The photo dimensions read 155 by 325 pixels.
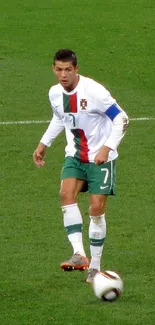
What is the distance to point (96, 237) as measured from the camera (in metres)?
11.9

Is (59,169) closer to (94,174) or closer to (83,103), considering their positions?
(94,174)

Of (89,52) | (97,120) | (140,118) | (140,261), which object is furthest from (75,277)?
(89,52)

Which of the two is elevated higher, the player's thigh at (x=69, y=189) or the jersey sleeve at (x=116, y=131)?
the jersey sleeve at (x=116, y=131)

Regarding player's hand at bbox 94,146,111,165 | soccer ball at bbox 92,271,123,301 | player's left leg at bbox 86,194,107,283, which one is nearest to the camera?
soccer ball at bbox 92,271,123,301

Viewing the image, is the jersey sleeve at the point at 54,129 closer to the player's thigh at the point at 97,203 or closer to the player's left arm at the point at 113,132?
the player's left arm at the point at 113,132

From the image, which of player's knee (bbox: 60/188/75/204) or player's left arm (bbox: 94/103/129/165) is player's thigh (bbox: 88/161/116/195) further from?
player's left arm (bbox: 94/103/129/165)

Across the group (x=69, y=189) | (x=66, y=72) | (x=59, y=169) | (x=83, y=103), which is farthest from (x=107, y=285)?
(x=59, y=169)

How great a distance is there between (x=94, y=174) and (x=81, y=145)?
12.3 inches

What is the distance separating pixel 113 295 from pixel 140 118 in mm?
8816

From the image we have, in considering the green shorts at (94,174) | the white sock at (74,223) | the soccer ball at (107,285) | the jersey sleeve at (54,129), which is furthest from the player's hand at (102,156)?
the soccer ball at (107,285)

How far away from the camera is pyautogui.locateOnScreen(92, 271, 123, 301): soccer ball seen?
11109 mm

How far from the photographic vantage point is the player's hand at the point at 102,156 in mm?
11258

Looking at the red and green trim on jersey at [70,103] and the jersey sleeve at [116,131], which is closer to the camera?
the jersey sleeve at [116,131]

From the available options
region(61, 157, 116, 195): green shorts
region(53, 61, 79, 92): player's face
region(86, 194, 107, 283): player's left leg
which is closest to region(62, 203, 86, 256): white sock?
region(86, 194, 107, 283): player's left leg
